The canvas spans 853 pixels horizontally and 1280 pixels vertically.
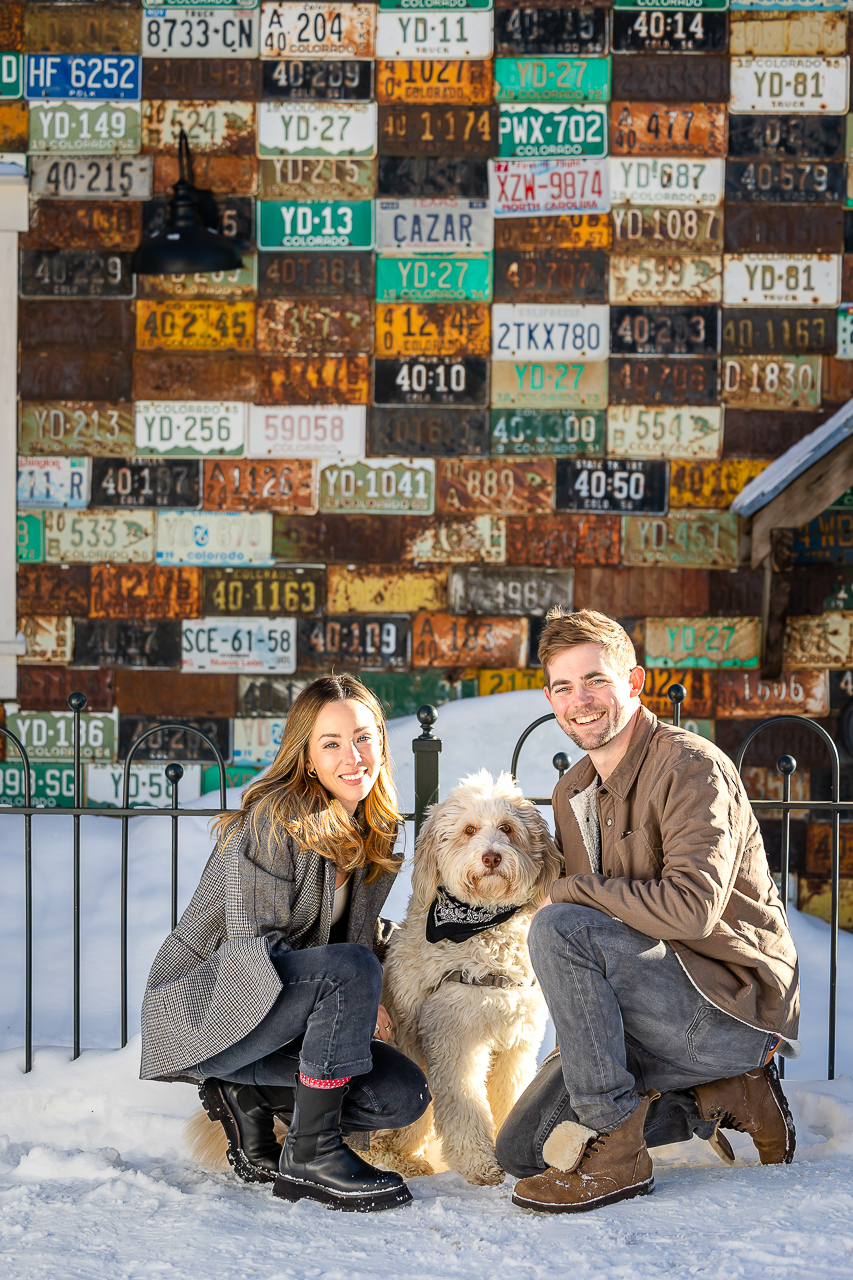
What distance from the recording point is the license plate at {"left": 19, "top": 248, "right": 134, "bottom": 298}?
5.63 m

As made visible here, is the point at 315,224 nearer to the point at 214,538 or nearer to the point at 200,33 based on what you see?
the point at 200,33

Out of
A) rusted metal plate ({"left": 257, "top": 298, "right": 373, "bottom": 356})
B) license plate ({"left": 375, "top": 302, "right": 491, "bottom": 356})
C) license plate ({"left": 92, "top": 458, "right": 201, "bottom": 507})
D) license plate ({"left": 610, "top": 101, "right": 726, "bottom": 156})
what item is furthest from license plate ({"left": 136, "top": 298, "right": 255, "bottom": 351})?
license plate ({"left": 610, "top": 101, "right": 726, "bottom": 156})

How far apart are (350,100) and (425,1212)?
5.21 metres

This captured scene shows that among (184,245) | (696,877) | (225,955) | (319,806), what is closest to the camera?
(696,877)

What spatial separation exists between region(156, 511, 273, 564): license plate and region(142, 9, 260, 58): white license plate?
2399 millimetres

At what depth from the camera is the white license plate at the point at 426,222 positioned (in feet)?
18.2

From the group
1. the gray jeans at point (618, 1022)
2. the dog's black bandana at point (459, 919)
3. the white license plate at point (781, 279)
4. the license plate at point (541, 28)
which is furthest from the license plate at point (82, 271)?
the gray jeans at point (618, 1022)

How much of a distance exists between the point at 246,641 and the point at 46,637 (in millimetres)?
1086

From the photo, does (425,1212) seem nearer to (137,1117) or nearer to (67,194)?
(137,1117)

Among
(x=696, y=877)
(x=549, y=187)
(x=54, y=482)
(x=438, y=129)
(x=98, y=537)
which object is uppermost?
(x=438, y=129)

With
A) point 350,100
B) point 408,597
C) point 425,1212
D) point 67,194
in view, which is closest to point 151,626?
point 408,597

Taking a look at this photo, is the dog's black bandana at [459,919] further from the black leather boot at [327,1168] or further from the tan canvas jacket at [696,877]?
the black leather boot at [327,1168]

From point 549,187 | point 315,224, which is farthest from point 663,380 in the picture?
point 315,224

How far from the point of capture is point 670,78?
554cm
